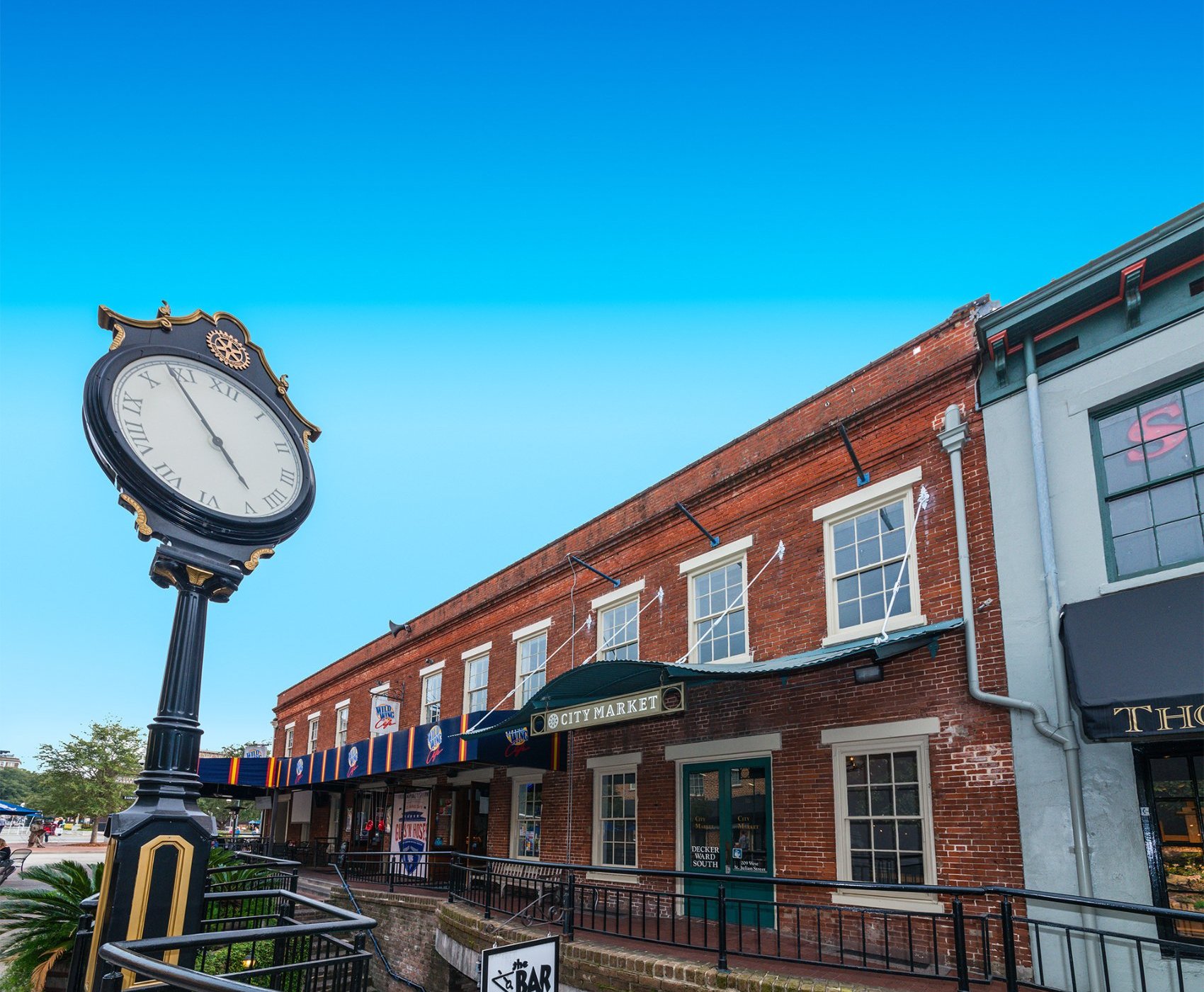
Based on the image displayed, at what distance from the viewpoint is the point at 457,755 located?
15570 mm

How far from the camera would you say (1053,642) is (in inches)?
344

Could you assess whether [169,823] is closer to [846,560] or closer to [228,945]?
[228,945]

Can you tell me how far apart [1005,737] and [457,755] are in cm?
968

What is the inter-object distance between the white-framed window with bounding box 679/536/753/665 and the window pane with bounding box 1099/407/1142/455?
526 cm

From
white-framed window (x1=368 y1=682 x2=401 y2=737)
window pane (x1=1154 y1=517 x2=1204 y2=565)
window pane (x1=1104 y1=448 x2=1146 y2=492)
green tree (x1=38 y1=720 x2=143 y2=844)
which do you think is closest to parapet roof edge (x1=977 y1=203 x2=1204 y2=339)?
window pane (x1=1104 y1=448 x2=1146 y2=492)

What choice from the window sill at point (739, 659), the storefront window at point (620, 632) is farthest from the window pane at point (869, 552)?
the storefront window at point (620, 632)

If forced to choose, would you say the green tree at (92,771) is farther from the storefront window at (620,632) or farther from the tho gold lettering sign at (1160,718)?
the tho gold lettering sign at (1160,718)

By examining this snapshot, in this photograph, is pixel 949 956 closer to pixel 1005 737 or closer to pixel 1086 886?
pixel 1086 886

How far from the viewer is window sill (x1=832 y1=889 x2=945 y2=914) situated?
931 cm

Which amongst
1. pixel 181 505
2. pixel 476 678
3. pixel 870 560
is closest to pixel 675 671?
pixel 870 560

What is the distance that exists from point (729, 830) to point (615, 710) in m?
2.68

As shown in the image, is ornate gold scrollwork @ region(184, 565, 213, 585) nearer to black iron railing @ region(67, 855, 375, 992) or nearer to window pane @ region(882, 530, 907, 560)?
black iron railing @ region(67, 855, 375, 992)

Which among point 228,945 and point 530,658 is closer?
point 228,945

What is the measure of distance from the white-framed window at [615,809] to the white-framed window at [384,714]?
33.1 ft
